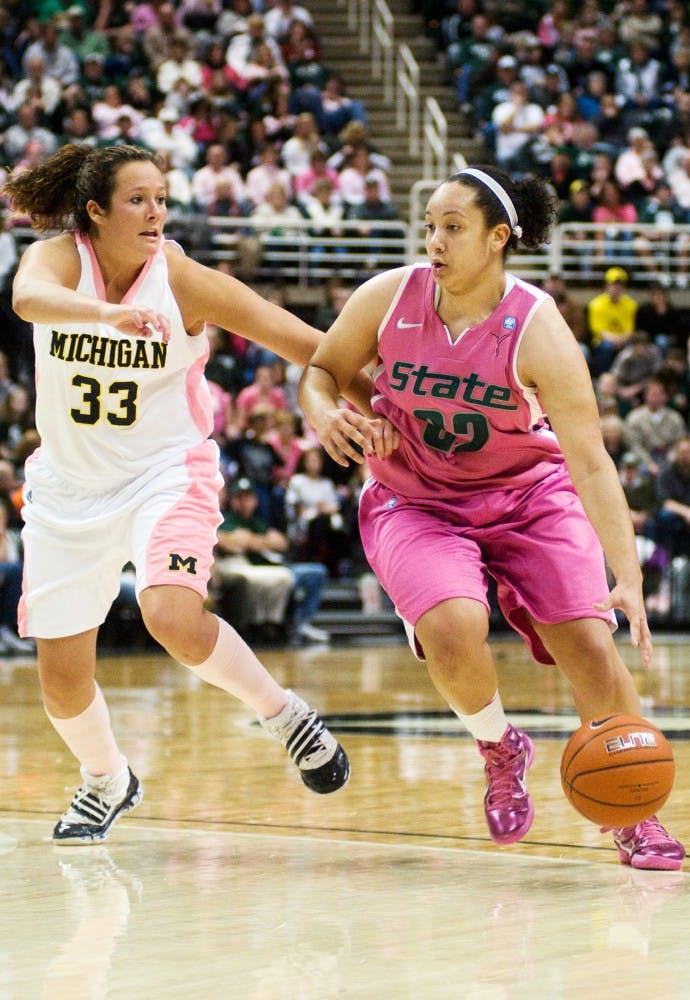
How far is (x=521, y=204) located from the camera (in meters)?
4.73

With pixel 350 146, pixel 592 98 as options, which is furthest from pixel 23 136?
pixel 592 98

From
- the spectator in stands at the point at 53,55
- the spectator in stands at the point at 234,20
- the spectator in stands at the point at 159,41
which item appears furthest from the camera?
the spectator in stands at the point at 234,20

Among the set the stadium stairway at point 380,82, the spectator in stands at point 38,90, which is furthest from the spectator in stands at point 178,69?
the stadium stairway at point 380,82

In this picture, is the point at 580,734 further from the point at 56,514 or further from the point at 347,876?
the point at 56,514

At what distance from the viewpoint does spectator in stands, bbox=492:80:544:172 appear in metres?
17.2

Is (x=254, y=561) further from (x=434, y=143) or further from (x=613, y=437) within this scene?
(x=434, y=143)

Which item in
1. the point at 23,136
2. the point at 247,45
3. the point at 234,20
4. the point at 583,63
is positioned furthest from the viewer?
the point at 583,63

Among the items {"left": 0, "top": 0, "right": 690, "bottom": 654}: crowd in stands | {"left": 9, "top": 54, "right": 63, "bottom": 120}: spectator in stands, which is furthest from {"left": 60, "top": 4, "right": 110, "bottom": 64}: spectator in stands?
{"left": 9, "top": 54, "right": 63, "bottom": 120}: spectator in stands

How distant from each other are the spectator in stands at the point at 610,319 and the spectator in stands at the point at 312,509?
3.14m

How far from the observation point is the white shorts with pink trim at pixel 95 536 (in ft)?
15.6

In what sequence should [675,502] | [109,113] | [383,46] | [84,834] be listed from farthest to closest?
[383,46] < [109,113] < [675,502] < [84,834]

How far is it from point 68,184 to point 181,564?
1152 millimetres

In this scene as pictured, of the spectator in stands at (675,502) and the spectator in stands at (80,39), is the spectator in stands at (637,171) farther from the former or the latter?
the spectator in stands at (80,39)

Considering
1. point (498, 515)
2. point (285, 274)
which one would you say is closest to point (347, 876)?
point (498, 515)
